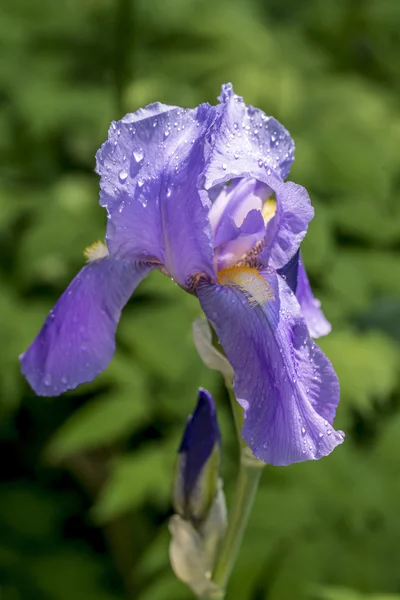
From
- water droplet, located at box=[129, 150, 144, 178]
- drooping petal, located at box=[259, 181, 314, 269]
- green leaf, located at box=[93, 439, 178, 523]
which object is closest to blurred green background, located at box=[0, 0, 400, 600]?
green leaf, located at box=[93, 439, 178, 523]

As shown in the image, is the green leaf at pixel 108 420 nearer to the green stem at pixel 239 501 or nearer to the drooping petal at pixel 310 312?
the green stem at pixel 239 501

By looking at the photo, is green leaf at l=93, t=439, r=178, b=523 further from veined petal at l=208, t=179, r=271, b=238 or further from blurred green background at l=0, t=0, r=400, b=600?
veined petal at l=208, t=179, r=271, b=238

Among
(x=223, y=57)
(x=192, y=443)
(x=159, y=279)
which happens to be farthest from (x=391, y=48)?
(x=192, y=443)

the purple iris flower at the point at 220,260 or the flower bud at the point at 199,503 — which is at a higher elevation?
the purple iris flower at the point at 220,260

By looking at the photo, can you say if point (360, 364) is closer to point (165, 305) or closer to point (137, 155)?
point (165, 305)

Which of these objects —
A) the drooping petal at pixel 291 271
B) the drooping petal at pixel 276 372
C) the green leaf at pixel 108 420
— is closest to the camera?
the drooping petal at pixel 276 372

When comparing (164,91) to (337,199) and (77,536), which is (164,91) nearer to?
(337,199)

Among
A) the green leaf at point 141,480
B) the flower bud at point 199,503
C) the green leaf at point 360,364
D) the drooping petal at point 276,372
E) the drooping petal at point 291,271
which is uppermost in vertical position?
the drooping petal at point 291,271

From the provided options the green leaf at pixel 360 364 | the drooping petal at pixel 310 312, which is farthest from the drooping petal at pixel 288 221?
the green leaf at pixel 360 364
